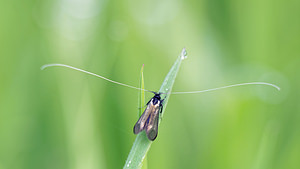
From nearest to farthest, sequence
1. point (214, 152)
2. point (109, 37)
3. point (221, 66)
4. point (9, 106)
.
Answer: point (214, 152) < point (9, 106) < point (109, 37) < point (221, 66)

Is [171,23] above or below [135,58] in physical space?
above

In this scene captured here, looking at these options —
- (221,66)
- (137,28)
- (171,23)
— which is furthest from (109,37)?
(221,66)

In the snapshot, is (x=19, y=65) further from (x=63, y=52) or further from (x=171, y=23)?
(x=171, y=23)

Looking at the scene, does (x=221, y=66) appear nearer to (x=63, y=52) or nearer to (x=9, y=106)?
(x=63, y=52)

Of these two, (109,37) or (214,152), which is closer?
(214,152)

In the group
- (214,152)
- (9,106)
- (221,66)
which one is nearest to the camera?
(214,152)

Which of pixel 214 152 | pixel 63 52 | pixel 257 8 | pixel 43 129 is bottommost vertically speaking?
pixel 43 129
